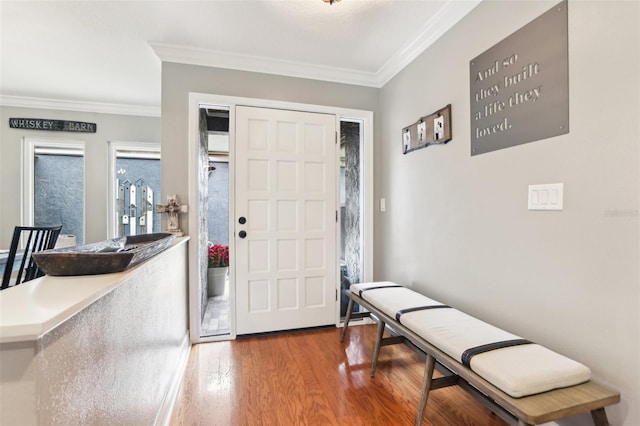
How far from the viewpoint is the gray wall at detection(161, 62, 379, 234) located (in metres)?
2.49

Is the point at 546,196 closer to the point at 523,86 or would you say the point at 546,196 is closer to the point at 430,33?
the point at 523,86

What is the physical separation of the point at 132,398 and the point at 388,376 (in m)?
1.50

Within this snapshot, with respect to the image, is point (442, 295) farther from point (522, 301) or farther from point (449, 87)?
point (449, 87)

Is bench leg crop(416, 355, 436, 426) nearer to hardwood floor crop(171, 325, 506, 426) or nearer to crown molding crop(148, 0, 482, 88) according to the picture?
hardwood floor crop(171, 325, 506, 426)

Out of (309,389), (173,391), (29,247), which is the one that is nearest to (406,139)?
(309,389)

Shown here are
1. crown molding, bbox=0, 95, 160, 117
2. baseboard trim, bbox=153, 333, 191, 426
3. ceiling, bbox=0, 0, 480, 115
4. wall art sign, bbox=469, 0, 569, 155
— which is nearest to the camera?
wall art sign, bbox=469, 0, 569, 155

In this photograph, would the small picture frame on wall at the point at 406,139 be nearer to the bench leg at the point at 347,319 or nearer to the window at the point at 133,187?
the bench leg at the point at 347,319

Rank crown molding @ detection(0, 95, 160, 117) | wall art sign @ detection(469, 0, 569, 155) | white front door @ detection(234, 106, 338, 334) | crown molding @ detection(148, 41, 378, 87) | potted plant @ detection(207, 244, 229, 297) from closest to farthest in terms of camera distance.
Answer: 1. wall art sign @ detection(469, 0, 569, 155)
2. crown molding @ detection(148, 41, 378, 87)
3. white front door @ detection(234, 106, 338, 334)
4. crown molding @ detection(0, 95, 160, 117)
5. potted plant @ detection(207, 244, 229, 297)

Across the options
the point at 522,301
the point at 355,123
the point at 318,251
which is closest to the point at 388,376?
the point at 522,301

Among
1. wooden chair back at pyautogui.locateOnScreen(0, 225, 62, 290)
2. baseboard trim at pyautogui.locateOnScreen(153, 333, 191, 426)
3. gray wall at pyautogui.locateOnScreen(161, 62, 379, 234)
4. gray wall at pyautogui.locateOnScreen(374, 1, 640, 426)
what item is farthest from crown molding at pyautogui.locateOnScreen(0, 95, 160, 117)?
gray wall at pyautogui.locateOnScreen(374, 1, 640, 426)

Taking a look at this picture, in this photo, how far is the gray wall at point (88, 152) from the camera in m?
3.39

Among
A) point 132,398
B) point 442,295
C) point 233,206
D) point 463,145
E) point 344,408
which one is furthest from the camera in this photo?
point 233,206

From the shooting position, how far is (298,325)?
9.13 feet

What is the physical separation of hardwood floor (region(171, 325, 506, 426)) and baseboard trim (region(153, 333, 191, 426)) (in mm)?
40
